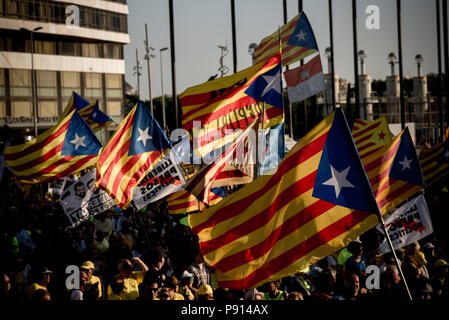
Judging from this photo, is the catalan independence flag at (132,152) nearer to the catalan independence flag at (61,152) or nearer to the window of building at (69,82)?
the catalan independence flag at (61,152)

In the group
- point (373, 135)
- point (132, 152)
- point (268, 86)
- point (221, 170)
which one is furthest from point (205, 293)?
point (373, 135)

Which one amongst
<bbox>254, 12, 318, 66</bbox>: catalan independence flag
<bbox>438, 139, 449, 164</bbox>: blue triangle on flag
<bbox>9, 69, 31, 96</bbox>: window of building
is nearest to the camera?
<bbox>438, 139, 449, 164</bbox>: blue triangle on flag

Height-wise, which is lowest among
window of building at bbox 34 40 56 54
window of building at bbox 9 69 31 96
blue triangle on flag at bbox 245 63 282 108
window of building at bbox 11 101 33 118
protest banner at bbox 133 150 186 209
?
protest banner at bbox 133 150 186 209

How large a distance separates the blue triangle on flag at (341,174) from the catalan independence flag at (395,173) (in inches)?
119

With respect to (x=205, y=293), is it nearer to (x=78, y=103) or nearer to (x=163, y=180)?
(x=163, y=180)

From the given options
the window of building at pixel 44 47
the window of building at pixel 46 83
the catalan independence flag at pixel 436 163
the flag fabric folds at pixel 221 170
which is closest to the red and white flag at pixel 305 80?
the catalan independence flag at pixel 436 163

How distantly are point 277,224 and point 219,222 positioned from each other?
0.66 meters

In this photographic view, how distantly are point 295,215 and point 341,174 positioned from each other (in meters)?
0.62

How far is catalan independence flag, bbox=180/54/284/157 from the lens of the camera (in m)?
9.25

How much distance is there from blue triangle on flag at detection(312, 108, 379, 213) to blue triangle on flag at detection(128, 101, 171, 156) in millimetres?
4459

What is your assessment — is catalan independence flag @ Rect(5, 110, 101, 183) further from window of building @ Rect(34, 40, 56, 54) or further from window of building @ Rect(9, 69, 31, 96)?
window of building @ Rect(34, 40, 56, 54)

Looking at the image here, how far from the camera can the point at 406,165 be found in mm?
8867

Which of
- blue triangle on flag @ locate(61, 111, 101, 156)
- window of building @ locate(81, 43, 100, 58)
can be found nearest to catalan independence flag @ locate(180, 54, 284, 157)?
blue triangle on flag @ locate(61, 111, 101, 156)

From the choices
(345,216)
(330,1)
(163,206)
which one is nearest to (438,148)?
(345,216)
